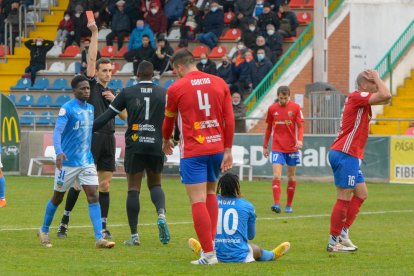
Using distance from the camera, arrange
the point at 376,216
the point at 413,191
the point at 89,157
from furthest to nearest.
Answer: the point at 413,191
the point at 376,216
the point at 89,157

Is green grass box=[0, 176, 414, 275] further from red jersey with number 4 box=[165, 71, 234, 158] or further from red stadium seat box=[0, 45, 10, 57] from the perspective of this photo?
red stadium seat box=[0, 45, 10, 57]

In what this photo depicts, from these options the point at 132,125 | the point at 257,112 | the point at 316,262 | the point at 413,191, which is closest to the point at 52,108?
the point at 257,112

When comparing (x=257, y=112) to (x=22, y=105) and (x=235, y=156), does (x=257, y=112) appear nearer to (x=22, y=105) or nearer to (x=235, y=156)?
(x=235, y=156)

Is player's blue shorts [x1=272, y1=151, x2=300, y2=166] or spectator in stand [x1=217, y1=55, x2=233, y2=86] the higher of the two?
spectator in stand [x1=217, y1=55, x2=233, y2=86]

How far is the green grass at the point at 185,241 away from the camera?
1172cm

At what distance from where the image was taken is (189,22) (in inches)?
1555

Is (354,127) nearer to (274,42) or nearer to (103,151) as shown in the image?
(103,151)

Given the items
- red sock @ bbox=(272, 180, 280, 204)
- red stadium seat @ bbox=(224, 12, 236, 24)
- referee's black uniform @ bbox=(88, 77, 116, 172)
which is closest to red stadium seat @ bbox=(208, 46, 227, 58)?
red stadium seat @ bbox=(224, 12, 236, 24)

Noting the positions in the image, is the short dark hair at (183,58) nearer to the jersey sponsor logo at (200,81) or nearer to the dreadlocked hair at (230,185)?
the jersey sponsor logo at (200,81)

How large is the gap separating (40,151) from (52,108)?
236 inches

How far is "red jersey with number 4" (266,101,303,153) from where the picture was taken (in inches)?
847

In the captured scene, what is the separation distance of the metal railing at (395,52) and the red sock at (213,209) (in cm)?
2488

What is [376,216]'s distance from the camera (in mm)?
19656

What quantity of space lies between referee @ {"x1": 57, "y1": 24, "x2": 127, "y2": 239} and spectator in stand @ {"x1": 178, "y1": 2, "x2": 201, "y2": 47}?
23.3m
